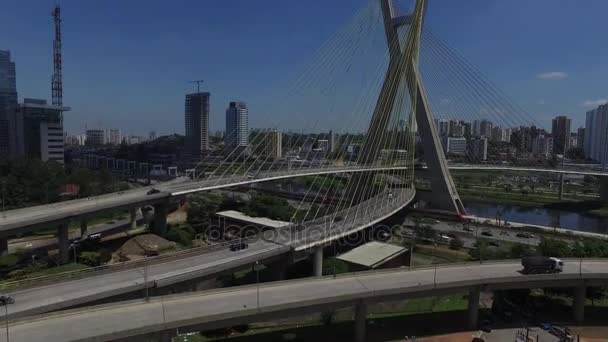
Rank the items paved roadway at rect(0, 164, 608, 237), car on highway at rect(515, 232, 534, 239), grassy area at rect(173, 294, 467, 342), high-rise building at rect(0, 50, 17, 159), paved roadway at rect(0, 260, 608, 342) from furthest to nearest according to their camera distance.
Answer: high-rise building at rect(0, 50, 17, 159) < car on highway at rect(515, 232, 534, 239) < paved roadway at rect(0, 164, 608, 237) < grassy area at rect(173, 294, 467, 342) < paved roadway at rect(0, 260, 608, 342)

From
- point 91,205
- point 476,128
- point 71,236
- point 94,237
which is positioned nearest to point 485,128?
point 476,128

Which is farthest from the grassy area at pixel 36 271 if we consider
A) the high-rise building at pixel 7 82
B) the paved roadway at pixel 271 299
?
the high-rise building at pixel 7 82

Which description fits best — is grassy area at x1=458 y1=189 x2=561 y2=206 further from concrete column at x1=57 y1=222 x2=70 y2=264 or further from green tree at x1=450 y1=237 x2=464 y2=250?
concrete column at x1=57 y1=222 x2=70 y2=264

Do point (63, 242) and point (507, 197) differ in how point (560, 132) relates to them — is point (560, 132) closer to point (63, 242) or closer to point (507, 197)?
point (507, 197)

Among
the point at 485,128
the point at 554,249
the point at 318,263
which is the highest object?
the point at 485,128

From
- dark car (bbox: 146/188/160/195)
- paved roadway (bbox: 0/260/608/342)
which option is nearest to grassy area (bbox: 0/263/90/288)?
dark car (bbox: 146/188/160/195)

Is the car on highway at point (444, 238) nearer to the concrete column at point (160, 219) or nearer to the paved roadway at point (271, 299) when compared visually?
the paved roadway at point (271, 299)

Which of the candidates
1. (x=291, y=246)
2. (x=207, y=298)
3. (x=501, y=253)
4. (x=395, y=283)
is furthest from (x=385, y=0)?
(x=207, y=298)
